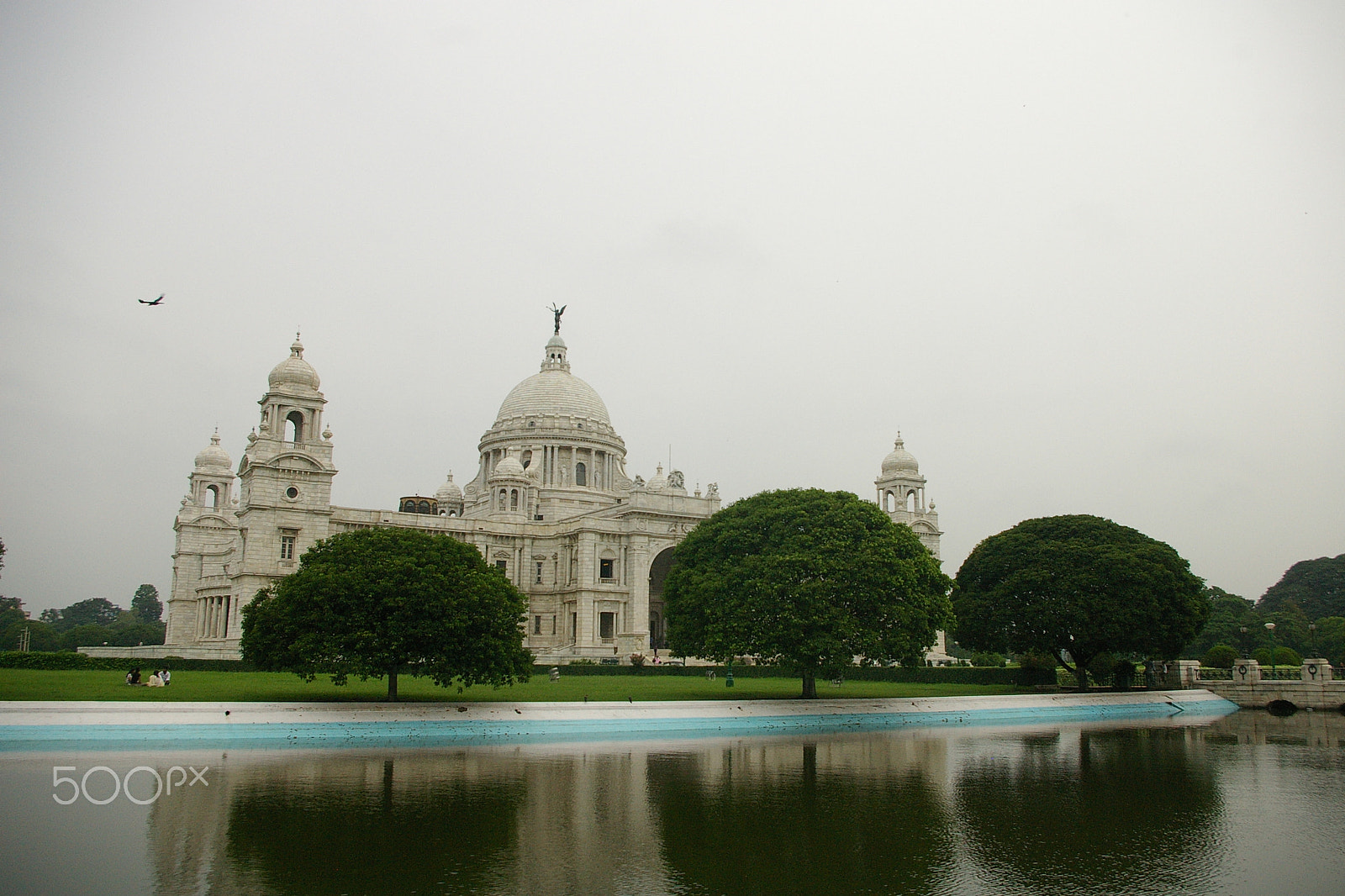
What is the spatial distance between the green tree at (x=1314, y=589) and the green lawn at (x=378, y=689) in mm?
74879

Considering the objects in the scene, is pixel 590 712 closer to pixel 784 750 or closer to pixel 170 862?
pixel 784 750

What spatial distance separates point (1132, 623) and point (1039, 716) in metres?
10.6

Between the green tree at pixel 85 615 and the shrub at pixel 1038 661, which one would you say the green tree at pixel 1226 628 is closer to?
the shrub at pixel 1038 661

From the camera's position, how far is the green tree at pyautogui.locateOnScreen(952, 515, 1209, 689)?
50719mm

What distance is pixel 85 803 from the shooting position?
19156 mm

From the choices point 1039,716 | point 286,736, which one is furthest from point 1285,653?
point 286,736

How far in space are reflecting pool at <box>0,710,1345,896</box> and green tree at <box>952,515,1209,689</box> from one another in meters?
21.6

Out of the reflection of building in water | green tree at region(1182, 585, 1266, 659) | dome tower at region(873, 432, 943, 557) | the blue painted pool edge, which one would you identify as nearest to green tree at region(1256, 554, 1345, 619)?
green tree at region(1182, 585, 1266, 659)

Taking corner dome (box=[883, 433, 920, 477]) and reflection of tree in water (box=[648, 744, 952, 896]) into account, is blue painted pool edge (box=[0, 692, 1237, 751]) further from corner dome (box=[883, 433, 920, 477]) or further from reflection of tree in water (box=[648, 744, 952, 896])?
corner dome (box=[883, 433, 920, 477])

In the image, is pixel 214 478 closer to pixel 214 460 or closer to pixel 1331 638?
pixel 214 460

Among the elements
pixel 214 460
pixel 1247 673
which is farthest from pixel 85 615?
pixel 1247 673

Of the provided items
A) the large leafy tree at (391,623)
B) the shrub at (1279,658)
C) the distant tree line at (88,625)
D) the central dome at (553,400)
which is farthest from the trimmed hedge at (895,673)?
the distant tree line at (88,625)

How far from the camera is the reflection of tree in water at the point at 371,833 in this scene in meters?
14.5

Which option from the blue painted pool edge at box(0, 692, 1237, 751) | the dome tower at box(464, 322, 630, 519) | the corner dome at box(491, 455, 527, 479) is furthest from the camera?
the dome tower at box(464, 322, 630, 519)
